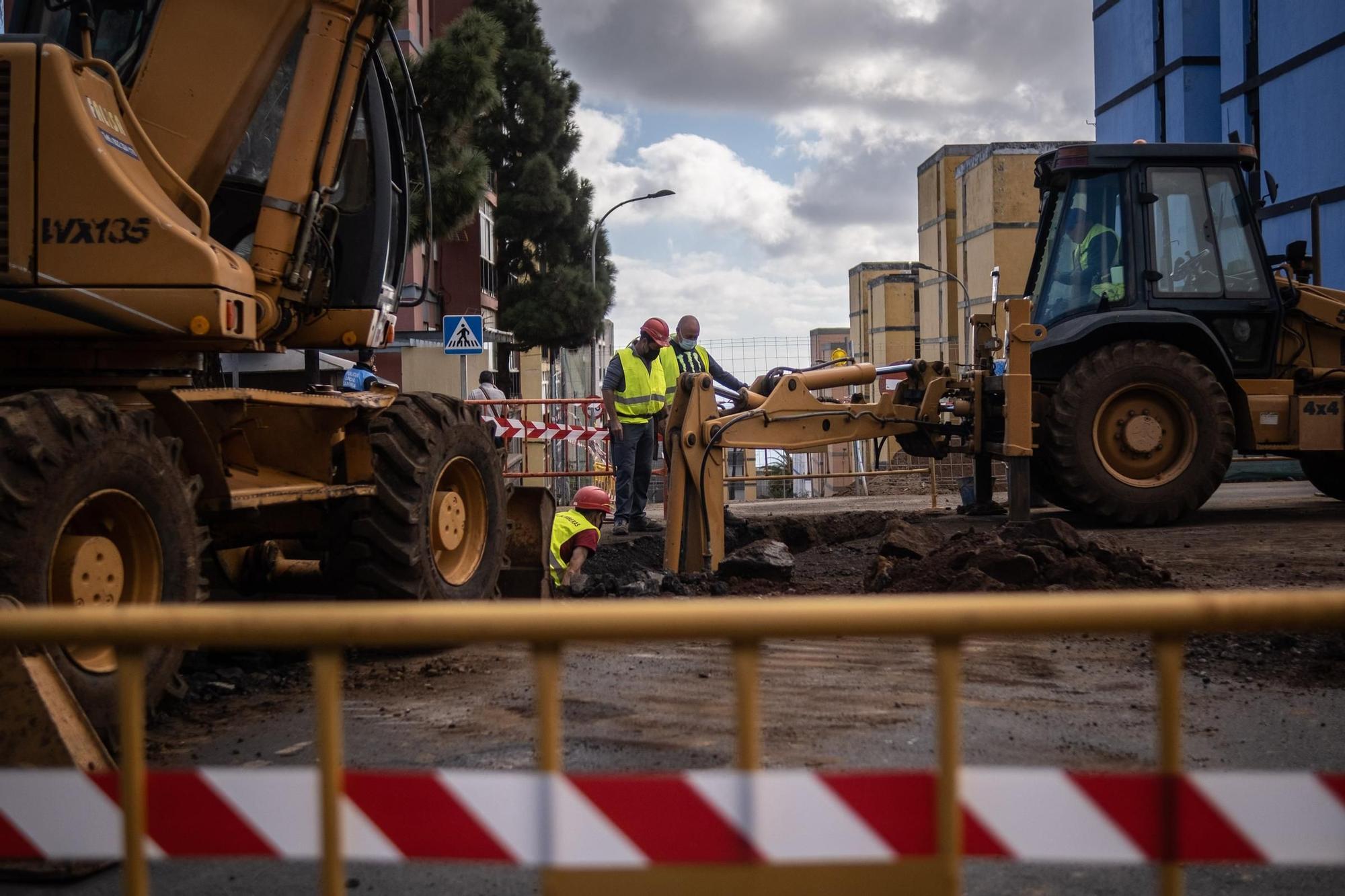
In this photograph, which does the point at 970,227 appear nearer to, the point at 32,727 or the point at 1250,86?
the point at 1250,86

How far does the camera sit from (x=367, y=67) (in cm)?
658

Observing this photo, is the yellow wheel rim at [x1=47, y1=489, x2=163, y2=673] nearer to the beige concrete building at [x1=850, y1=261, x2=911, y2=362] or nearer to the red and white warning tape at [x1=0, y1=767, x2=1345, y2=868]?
the red and white warning tape at [x1=0, y1=767, x2=1345, y2=868]

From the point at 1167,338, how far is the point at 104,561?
28.6 feet

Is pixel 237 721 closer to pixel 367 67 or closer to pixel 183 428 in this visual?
pixel 183 428

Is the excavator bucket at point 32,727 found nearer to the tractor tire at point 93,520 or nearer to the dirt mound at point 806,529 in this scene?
the tractor tire at point 93,520

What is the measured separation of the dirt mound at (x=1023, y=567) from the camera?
26.3 ft

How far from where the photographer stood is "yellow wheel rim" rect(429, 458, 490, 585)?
22.7 feet

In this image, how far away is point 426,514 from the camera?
656 centimetres

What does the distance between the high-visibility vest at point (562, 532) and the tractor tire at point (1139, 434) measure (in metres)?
3.89

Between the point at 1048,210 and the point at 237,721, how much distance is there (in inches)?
338

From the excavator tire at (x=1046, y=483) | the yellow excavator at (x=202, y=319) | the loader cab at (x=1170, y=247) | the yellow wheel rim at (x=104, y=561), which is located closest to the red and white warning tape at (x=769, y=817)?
the yellow excavator at (x=202, y=319)

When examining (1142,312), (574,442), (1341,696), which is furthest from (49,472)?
(574,442)

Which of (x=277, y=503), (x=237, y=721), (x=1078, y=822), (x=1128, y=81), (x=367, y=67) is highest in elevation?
(x=1128, y=81)

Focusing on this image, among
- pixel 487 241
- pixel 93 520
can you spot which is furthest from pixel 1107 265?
pixel 487 241
